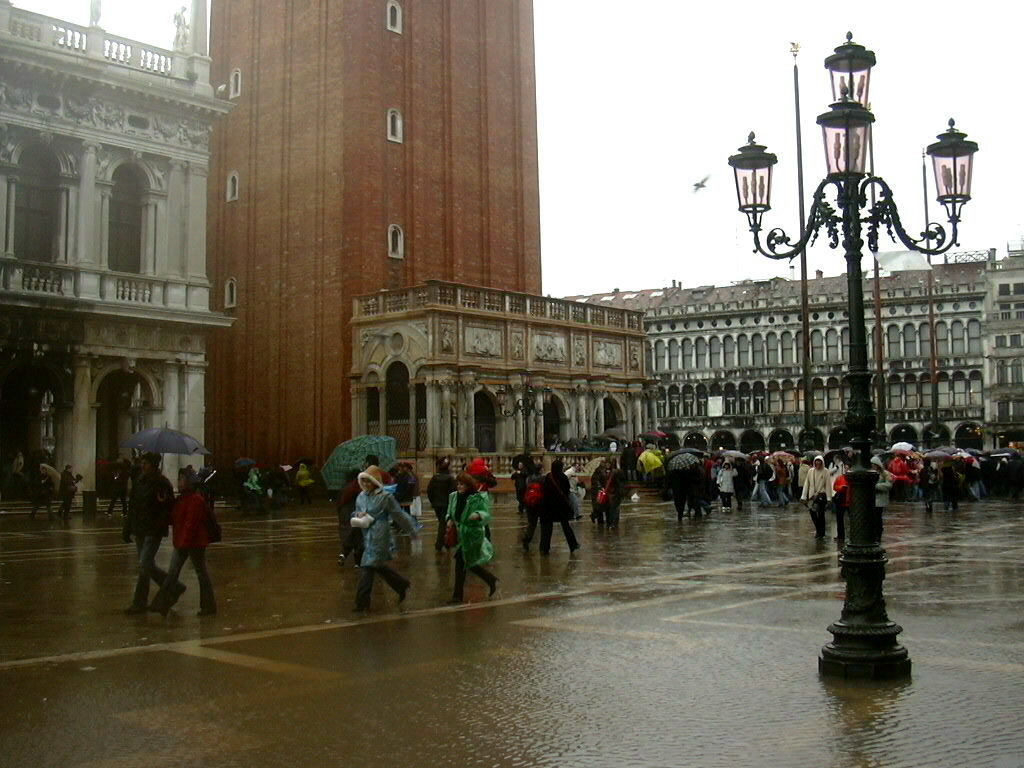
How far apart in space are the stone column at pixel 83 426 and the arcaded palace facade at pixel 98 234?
0.11 ft

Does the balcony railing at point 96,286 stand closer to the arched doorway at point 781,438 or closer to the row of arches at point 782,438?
the row of arches at point 782,438

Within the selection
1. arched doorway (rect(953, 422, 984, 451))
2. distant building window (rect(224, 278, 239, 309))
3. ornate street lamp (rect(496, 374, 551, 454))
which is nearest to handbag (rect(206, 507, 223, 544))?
ornate street lamp (rect(496, 374, 551, 454))

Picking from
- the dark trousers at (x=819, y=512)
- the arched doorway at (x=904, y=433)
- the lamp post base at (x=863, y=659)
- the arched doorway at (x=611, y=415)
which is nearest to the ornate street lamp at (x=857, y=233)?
the lamp post base at (x=863, y=659)

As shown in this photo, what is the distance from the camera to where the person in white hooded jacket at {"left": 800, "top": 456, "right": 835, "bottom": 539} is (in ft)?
67.3

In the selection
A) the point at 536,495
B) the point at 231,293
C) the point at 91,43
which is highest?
the point at 91,43

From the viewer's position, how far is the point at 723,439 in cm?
9231

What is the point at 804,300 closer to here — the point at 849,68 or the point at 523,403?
the point at 523,403

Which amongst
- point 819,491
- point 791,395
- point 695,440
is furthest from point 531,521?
point 695,440

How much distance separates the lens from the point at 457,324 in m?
39.1

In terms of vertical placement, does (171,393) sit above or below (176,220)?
below

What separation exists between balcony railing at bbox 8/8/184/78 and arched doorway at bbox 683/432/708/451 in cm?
6281

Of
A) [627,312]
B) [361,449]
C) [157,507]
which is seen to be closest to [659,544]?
[361,449]

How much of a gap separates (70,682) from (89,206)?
87.1 feet

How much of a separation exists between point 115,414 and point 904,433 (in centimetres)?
6643
